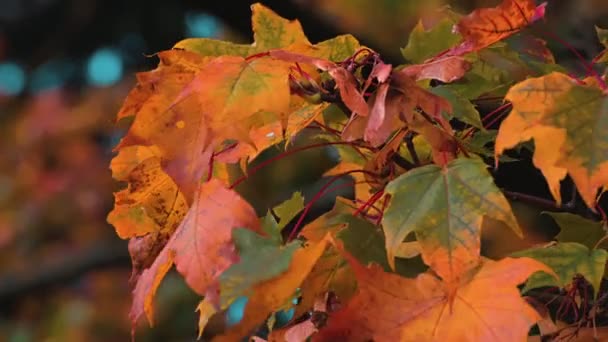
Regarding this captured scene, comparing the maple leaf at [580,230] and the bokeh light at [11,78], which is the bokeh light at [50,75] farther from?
the maple leaf at [580,230]

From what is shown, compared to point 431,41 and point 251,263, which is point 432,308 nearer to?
point 251,263

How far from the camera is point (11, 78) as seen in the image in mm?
4941

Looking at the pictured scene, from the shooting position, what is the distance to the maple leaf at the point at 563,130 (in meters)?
0.65

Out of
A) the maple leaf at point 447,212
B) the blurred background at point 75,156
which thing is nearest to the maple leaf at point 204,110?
the maple leaf at point 447,212

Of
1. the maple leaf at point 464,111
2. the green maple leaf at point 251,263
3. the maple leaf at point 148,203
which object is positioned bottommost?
the maple leaf at point 148,203

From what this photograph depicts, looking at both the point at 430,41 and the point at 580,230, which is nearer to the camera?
the point at 580,230

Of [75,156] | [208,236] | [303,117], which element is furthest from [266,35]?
[75,156]

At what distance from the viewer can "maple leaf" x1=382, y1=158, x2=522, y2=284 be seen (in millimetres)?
686

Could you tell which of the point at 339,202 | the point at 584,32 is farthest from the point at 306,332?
the point at 584,32

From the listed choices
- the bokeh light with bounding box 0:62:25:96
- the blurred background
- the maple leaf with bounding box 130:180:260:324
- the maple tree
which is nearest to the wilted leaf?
the maple tree

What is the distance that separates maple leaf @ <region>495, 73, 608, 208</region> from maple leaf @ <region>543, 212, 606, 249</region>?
143 millimetres

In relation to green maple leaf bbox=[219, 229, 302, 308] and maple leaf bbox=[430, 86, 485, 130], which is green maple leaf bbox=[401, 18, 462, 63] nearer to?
maple leaf bbox=[430, 86, 485, 130]

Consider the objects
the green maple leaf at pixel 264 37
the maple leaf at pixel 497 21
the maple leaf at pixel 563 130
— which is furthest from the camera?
the green maple leaf at pixel 264 37

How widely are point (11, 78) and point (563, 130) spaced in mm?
4573
